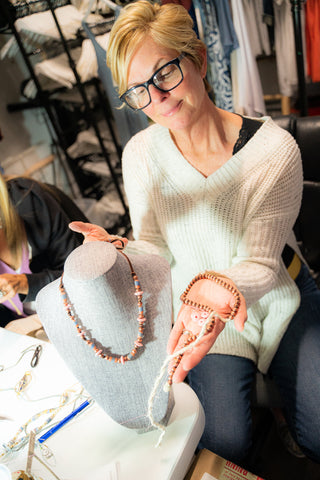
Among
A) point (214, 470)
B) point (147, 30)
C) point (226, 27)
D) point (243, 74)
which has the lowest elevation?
→ point (214, 470)

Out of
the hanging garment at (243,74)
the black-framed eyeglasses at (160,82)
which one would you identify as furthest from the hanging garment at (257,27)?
the black-framed eyeglasses at (160,82)

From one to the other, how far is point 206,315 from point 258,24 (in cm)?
225

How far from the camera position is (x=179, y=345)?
1.79 feet

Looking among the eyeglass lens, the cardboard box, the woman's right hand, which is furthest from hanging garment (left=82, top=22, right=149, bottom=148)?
the cardboard box

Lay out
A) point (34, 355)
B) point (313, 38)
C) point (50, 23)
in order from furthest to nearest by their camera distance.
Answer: point (313, 38), point (50, 23), point (34, 355)

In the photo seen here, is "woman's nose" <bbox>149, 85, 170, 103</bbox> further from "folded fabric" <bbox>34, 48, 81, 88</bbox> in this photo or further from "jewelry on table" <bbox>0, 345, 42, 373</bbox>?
"folded fabric" <bbox>34, 48, 81, 88</bbox>

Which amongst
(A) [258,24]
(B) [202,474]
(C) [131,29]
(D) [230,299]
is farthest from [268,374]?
(A) [258,24]

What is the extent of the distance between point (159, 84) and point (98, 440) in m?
0.66

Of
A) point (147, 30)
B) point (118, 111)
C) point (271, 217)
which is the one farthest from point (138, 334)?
point (118, 111)

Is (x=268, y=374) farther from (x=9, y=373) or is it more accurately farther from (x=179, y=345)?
(x=9, y=373)

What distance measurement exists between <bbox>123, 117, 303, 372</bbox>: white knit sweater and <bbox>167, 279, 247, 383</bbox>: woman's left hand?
4.4 inches

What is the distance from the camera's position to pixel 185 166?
0.80 meters

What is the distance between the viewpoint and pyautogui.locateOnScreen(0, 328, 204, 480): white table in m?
0.56

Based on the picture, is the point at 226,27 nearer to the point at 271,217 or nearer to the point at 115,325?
the point at 271,217
